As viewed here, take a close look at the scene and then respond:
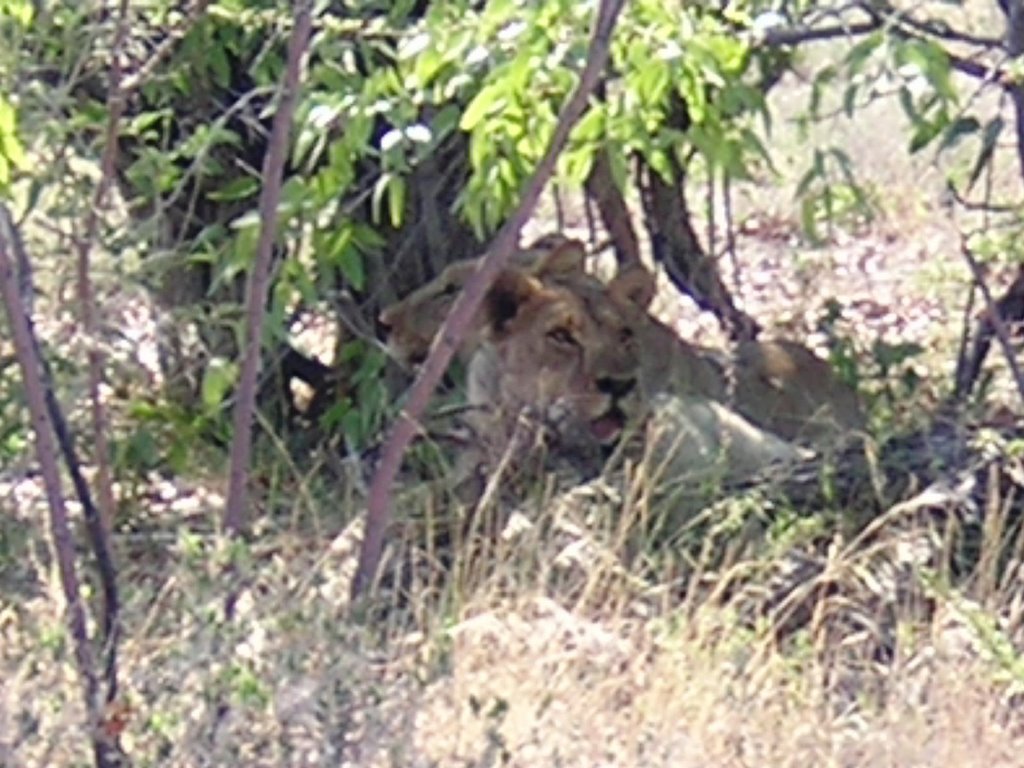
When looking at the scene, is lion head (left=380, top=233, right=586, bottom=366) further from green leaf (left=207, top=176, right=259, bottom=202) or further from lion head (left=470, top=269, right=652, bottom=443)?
green leaf (left=207, top=176, right=259, bottom=202)

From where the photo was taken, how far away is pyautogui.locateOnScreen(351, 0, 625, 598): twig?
4.21 meters

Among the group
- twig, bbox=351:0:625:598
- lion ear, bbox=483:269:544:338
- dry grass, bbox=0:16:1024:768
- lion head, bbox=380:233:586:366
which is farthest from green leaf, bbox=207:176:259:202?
twig, bbox=351:0:625:598

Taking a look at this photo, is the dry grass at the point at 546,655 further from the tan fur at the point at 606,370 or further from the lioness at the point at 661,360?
the lioness at the point at 661,360

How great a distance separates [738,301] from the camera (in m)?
8.44

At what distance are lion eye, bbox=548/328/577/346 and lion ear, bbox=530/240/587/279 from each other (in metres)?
0.21

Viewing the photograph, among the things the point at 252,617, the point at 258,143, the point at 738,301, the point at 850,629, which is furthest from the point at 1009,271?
the point at 252,617

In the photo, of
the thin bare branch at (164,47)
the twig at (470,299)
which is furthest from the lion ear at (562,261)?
the twig at (470,299)

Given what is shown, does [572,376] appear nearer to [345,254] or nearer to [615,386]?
[615,386]

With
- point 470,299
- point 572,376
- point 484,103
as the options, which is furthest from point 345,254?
point 470,299

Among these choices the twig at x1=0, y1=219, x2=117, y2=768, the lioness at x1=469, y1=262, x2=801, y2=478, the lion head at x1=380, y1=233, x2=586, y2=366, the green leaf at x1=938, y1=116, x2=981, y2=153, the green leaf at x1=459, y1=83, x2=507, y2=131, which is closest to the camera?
the twig at x1=0, y1=219, x2=117, y2=768

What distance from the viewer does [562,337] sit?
20.5 ft

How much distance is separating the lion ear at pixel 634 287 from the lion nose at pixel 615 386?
0.92 ft

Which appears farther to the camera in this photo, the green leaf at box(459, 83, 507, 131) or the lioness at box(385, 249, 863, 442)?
the lioness at box(385, 249, 863, 442)

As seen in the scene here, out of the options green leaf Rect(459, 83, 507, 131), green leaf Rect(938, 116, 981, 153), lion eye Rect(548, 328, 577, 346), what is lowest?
lion eye Rect(548, 328, 577, 346)
